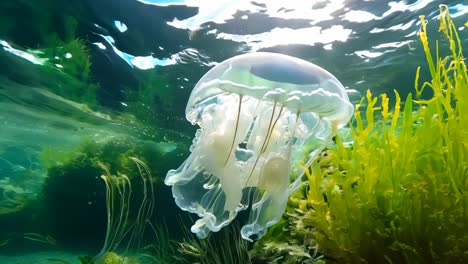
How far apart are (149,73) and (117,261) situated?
569 cm

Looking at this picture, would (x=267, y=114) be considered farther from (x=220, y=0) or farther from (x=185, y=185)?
(x=220, y=0)

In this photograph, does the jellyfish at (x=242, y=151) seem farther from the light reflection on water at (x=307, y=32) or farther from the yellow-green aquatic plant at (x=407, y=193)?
the light reflection on water at (x=307, y=32)

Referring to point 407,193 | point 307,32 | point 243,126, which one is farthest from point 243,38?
point 407,193

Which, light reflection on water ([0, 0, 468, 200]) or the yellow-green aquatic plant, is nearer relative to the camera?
the yellow-green aquatic plant

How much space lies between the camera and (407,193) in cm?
323

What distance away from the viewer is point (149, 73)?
35.8ft

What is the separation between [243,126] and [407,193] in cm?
150

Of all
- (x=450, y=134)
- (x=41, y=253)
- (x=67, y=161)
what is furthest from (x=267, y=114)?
(x=41, y=253)

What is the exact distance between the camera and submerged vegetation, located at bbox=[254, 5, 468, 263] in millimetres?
3027

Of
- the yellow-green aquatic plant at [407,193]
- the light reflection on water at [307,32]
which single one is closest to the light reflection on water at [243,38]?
the light reflection on water at [307,32]

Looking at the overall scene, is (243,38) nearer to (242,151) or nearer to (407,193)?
(242,151)

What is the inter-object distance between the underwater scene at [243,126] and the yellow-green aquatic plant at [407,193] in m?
0.01

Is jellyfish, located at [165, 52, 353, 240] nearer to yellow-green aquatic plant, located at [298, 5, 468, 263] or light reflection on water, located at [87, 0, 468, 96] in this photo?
yellow-green aquatic plant, located at [298, 5, 468, 263]

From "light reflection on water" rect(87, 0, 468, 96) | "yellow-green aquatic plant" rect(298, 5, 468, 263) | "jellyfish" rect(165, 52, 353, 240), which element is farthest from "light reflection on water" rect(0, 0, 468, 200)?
"jellyfish" rect(165, 52, 353, 240)
